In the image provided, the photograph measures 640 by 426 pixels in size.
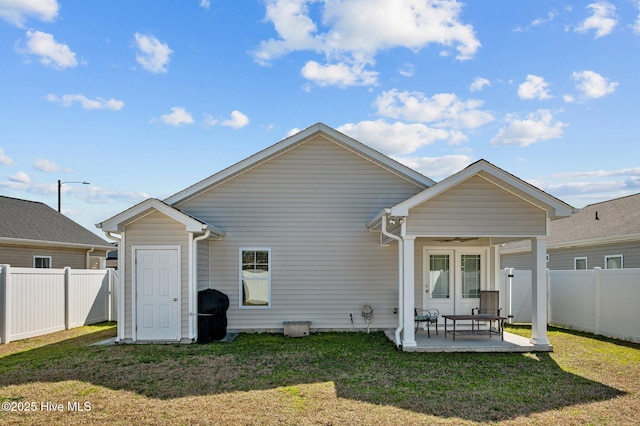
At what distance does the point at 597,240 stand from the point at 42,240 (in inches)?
734

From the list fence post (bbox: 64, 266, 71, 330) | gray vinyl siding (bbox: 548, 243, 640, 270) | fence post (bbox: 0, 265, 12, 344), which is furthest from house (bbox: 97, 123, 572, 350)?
gray vinyl siding (bbox: 548, 243, 640, 270)

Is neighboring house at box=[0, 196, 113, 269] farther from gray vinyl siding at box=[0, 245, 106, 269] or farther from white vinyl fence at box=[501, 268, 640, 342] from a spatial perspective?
white vinyl fence at box=[501, 268, 640, 342]

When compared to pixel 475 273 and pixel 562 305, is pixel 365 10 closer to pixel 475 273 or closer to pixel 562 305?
pixel 475 273

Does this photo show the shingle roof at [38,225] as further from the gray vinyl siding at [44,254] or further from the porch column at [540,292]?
the porch column at [540,292]

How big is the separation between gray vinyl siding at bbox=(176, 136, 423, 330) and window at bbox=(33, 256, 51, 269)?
8.44m

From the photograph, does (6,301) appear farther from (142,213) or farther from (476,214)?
(476,214)

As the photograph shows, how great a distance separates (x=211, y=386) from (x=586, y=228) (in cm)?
1591

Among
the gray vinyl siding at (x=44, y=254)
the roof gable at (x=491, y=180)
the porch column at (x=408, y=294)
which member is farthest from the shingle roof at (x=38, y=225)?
the roof gable at (x=491, y=180)

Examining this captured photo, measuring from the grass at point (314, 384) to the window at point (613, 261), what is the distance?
19.9ft

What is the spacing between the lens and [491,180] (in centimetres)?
979

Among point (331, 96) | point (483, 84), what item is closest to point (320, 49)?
point (331, 96)

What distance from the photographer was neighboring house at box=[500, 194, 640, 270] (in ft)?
50.4

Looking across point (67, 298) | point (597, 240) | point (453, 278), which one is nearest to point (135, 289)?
point (67, 298)

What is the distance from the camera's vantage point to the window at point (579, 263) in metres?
17.8
